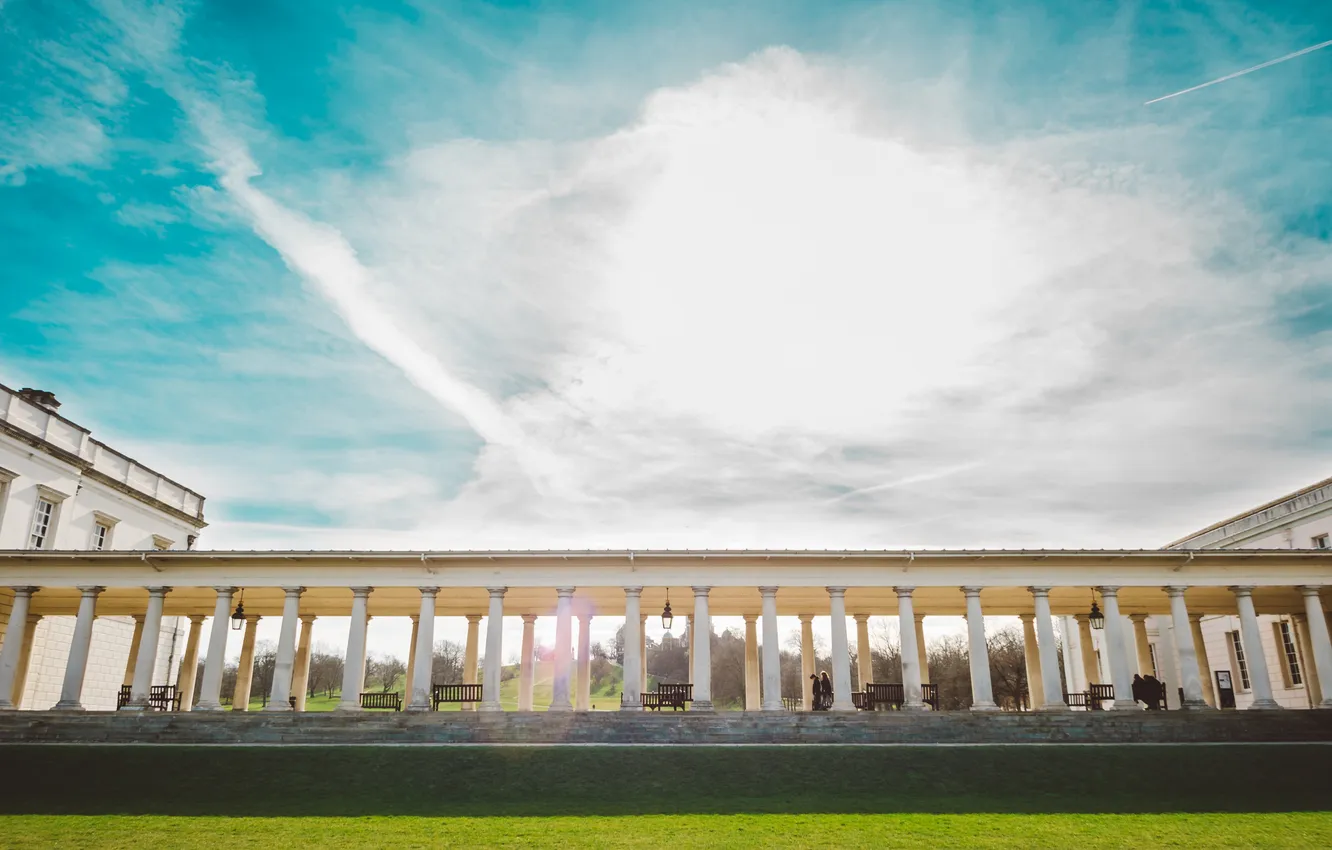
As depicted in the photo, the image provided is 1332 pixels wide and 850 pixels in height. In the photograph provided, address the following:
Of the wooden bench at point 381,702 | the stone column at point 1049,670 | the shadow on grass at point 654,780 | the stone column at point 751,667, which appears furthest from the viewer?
the stone column at point 751,667

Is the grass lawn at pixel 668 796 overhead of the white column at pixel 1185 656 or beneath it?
beneath

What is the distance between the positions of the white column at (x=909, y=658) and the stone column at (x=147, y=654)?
75.5ft

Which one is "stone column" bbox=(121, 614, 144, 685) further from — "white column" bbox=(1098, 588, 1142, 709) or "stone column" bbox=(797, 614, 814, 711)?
"white column" bbox=(1098, 588, 1142, 709)

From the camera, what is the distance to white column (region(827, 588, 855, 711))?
80.1 feet

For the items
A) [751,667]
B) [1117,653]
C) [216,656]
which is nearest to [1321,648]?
[1117,653]

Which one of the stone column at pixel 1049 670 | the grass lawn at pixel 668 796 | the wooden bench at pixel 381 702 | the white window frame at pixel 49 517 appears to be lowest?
the grass lawn at pixel 668 796

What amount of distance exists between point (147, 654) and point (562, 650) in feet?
43.3

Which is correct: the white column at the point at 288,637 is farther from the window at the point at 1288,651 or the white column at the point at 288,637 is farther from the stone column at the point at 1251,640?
the window at the point at 1288,651

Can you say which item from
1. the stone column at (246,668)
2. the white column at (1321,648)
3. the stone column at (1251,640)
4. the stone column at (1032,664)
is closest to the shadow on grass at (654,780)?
the stone column at (1251,640)

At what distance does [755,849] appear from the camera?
1262cm

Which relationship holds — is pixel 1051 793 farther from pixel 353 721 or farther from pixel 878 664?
pixel 878 664

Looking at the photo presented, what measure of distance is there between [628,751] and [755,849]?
6.59m

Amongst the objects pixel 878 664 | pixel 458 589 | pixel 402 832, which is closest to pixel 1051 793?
pixel 402 832

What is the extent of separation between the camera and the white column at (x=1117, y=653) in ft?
80.6
